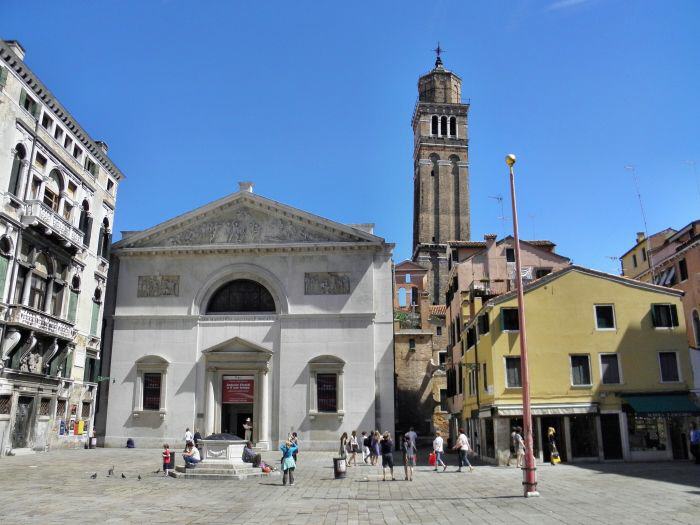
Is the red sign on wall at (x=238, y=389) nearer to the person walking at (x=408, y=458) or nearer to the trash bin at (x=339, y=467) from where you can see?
the trash bin at (x=339, y=467)

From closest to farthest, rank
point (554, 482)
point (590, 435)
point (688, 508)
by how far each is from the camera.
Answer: point (688, 508) → point (554, 482) → point (590, 435)

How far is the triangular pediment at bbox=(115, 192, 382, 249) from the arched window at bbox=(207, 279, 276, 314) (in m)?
2.61

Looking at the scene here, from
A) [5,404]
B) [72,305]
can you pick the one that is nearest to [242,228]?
[72,305]

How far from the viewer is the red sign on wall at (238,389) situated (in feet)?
117

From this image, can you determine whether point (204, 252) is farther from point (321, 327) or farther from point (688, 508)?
point (688, 508)

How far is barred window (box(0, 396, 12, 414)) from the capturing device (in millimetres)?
25688

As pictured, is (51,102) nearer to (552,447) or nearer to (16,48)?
(16,48)

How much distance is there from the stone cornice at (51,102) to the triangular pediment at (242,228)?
4.85m

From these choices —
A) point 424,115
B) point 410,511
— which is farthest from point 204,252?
point 424,115

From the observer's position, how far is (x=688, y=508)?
13.4 meters

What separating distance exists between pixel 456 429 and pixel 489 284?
373 inches

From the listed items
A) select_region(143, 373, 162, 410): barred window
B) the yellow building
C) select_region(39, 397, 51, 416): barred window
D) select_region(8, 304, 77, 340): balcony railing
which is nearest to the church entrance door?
select_region(143, 373, 162, 410): barred window

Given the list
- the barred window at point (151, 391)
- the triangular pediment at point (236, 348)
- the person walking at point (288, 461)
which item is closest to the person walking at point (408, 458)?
the person walking at point (288, 461)

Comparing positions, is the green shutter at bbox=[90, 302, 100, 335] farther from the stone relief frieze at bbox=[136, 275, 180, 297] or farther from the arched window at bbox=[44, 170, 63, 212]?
the arched window at bbox=[44, 170, 63, 212]
